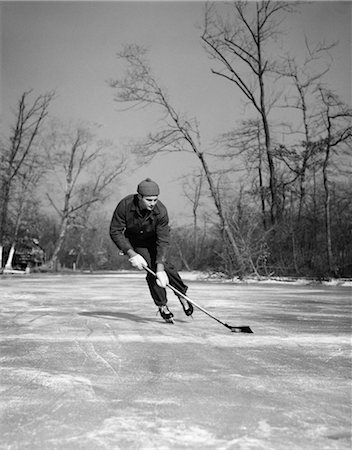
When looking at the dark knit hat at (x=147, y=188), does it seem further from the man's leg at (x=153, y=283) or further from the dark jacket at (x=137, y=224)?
the man's leg at (x=153, y=283)

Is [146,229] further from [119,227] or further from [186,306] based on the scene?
[186,306]

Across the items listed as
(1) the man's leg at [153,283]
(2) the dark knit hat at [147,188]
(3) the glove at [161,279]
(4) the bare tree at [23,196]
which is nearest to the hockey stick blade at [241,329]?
(3) the glove at [161,279]

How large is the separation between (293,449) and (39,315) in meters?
3.74

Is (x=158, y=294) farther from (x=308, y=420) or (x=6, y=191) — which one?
(x=6, y=191)

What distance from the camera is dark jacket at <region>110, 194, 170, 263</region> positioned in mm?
4164

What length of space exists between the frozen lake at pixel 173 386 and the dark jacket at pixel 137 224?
72cm

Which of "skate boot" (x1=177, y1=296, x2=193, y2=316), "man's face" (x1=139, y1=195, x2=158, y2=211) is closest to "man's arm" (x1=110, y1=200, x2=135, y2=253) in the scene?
"man's face" (x1=139, y1=195, x2=158, y2=211)

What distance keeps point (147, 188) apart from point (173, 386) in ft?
7.21

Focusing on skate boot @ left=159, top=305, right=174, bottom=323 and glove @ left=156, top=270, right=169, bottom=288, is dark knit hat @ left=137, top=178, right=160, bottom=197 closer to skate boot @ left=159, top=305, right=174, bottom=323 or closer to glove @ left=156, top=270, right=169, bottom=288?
glove @ left=156, top=270, right=169, bottom=288

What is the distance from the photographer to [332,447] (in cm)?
134

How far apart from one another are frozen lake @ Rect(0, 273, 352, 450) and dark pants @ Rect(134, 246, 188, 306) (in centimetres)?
32

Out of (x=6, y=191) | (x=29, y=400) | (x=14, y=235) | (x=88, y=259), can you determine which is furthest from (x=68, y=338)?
(x=88, y=259)

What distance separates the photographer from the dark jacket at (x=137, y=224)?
4.16 metres

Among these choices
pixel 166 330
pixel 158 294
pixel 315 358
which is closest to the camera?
pixel 315 358
